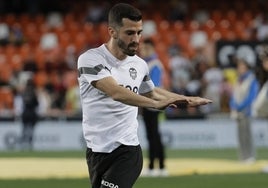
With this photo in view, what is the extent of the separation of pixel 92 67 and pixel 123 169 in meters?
0.92

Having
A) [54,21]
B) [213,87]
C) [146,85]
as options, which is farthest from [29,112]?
[146,85]

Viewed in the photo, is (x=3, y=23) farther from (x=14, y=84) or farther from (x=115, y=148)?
(x=115, y=148)

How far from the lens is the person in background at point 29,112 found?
83.8 ft

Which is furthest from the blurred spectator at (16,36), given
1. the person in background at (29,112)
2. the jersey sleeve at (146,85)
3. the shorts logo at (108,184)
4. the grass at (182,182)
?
the shorts logo at (108,184)

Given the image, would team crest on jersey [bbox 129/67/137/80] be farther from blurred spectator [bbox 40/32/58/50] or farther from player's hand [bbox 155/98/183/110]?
blurred spectator [bbox 40/32/58/50]

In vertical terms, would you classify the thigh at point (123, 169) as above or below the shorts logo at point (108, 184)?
above

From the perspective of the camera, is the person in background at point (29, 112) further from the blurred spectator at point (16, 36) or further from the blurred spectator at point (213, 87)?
the blurred spectator at point (16, 36)

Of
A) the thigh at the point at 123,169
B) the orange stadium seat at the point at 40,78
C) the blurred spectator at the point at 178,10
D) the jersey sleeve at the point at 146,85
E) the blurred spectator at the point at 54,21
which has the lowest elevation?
the orange stadium seat at the point at 40,78

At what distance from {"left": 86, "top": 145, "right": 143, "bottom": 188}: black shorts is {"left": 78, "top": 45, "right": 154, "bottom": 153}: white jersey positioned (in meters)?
0.06

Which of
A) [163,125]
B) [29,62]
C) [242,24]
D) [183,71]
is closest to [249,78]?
[163,125]

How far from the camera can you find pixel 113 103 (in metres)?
7.93

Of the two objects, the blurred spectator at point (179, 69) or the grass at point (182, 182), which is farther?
the blurred spectator at point (179, 69)

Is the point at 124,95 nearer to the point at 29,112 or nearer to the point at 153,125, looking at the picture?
the point at 153,125

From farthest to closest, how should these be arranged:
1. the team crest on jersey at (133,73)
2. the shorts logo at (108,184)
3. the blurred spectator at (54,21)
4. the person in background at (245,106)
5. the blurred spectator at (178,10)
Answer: the blurred spectator at (178,10) < the blurred spectator at (54,21) < the person in background at (245,106) < the team crest on jersey at (133,73) < the shorts logo at (108,184)
